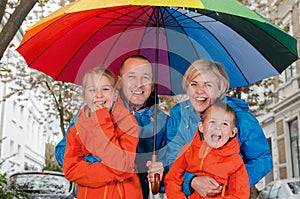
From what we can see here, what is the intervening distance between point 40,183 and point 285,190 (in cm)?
569

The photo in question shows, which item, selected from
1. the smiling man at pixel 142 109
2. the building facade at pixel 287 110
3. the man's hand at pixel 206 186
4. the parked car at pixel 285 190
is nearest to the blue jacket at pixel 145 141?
the smiling man at pixel 142 109

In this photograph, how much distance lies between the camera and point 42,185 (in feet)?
32.4

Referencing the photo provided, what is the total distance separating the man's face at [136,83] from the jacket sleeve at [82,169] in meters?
0.56

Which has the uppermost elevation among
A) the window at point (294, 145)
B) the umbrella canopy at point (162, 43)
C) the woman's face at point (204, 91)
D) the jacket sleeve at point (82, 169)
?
the window at point (294, 145)

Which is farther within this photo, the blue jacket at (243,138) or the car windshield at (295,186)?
the car windshield at (295,186)

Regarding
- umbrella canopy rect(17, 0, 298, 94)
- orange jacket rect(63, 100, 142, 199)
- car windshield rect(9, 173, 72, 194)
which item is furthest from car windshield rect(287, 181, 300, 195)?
orange jacket rect(63, 100, 142, 199)

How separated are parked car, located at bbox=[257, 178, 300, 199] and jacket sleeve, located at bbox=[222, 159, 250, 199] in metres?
7.76

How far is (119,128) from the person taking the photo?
3.54 meters

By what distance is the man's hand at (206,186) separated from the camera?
3.48m

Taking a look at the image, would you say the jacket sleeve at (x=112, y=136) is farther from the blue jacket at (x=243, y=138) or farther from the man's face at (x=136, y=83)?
the blue jacket at (x=243, y=138)

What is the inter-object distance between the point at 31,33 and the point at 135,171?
1.53m

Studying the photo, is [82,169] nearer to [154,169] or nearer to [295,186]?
[154,169]

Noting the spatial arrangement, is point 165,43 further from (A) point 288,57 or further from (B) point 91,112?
(B) point 91,112

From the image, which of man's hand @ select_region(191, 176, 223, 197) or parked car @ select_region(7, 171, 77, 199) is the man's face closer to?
man's hand @ select_region(191, 176, 223, 197)
